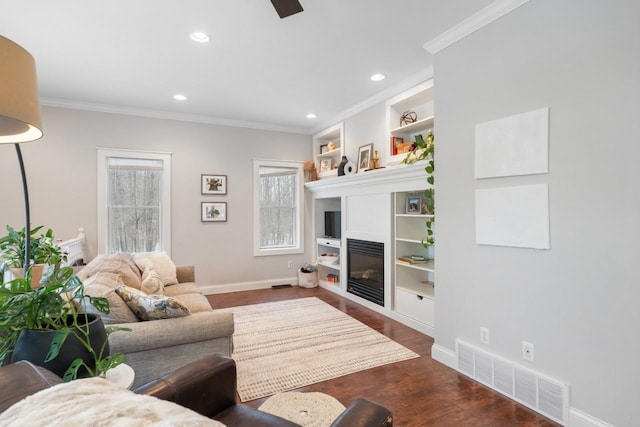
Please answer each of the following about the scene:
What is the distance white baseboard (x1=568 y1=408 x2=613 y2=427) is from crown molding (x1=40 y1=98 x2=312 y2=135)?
16.1 ft

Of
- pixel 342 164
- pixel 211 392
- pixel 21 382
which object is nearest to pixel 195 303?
pixel 211 392

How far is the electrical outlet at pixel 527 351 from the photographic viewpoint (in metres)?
2.06

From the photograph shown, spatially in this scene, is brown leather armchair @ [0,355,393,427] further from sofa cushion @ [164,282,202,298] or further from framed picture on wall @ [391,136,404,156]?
framed picture on wall @ [391,136,404,156]

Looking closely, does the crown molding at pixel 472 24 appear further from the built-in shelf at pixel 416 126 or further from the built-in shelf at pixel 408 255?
the built-in shelf at pixel 408 255

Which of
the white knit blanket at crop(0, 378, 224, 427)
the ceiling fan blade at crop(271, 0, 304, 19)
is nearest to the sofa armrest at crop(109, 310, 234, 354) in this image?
the white knit blanket at crop(0, 378, 224, 427)

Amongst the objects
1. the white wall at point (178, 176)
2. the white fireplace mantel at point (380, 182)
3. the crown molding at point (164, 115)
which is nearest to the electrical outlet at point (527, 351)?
the white fireplace mantel at point (380, 182)

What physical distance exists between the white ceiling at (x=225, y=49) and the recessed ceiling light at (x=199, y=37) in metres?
0.05

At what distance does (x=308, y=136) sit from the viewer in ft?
18.7

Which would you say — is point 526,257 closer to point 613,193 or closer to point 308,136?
point 613,193

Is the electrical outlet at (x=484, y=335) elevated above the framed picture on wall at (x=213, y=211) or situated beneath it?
situated beneath

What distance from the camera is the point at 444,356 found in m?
2.66

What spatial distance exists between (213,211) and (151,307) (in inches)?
123

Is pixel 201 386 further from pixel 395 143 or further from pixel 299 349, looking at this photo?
pixel 395 143

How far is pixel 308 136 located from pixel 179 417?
17.7ft
